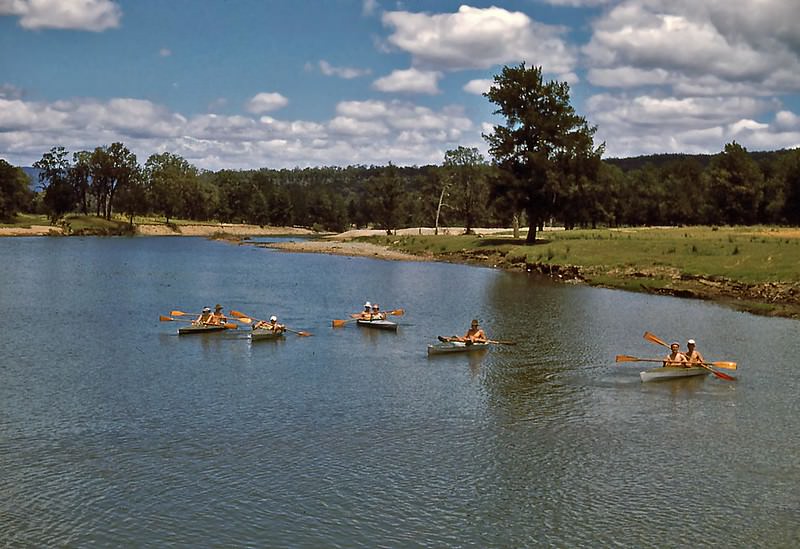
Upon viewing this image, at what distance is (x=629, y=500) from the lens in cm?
2189

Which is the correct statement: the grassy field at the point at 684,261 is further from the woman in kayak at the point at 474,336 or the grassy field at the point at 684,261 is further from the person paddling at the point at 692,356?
the woman in kayak at the point at 474,336

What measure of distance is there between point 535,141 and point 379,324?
5491cm

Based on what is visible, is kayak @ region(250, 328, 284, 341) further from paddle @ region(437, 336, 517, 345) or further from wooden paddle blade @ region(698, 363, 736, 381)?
wooden paddle blade @ region(698, 363, 736, 381)

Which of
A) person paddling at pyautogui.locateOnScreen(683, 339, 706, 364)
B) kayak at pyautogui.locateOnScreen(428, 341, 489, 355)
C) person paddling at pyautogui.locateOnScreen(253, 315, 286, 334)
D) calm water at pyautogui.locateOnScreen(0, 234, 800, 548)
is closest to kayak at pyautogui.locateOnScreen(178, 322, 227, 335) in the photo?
calm water at pyautogui.locateOnScreen(0, 234, 800, 548)

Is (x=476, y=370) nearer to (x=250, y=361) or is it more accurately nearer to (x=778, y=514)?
(x=250, y=361)

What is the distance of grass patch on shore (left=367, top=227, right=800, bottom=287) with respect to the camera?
6419 cm

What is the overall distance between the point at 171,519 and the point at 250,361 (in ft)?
63.5

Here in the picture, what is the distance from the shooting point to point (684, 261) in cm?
7156

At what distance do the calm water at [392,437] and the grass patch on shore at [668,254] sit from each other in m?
13.3

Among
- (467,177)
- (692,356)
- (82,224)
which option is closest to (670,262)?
(692,356)

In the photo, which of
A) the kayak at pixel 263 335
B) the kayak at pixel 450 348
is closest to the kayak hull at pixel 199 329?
the kayak at pixel 263 335

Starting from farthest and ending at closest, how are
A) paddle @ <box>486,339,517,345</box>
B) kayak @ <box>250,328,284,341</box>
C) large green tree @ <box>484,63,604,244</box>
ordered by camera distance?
large green tree @ <box>484,63,604,244</box>
kayak @ <box>250,328,284,341</box>
paddle @ <box>486,339,517,345</box>

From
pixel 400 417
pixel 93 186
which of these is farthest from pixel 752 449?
pixel 93 186

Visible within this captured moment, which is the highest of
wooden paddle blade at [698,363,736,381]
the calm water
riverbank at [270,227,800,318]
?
riverbank at [270,227,800,318]
